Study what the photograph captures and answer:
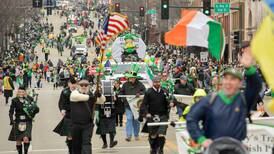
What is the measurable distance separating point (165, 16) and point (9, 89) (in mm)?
12386

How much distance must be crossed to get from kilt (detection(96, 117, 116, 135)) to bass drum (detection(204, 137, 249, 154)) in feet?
38.7

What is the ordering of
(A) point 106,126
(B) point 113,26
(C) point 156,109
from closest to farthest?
(C) point 156,109
(A) point 106,126
(B) point 113,26

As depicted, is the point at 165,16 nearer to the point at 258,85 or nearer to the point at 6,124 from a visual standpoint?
the point at 6,124

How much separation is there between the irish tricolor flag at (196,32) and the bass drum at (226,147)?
302 centimetres

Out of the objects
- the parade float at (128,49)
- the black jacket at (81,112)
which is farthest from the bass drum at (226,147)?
the parade float at (128,49)

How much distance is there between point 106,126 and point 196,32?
30.5 feet

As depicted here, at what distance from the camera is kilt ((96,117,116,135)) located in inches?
813

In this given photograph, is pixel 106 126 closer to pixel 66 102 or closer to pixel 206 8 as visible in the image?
pixel 66 102

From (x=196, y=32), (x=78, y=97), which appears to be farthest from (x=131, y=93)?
(x=196, y=32)

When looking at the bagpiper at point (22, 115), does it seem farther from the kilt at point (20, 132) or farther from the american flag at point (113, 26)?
the american flag at point (113, 26)

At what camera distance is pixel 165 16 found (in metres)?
49.4

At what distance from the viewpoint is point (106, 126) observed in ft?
68.1

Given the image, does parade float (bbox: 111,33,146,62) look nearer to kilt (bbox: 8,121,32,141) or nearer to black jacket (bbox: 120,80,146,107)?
black jacket (bbox: 120,80,146,107)

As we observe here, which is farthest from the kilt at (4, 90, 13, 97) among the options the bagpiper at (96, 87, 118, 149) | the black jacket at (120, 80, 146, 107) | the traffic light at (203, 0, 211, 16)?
the bagpiper at (96, 87, 118, 149)
